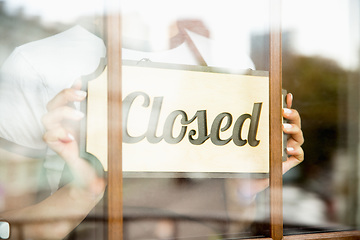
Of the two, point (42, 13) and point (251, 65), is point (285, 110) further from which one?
point (42, 13)

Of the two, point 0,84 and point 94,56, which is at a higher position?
point 94,56

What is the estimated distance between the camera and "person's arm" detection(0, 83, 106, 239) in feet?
4.57

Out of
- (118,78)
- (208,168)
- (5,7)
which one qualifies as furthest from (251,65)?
(5,7)

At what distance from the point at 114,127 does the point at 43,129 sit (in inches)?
9.9

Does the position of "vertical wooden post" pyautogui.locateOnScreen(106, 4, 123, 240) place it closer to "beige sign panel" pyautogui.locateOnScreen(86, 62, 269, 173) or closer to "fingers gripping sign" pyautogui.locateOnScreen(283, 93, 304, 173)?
"beige sign panel" pyautogui.locateOnScreen(86, 62, 269, 173)

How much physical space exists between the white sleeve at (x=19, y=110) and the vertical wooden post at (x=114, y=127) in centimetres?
25

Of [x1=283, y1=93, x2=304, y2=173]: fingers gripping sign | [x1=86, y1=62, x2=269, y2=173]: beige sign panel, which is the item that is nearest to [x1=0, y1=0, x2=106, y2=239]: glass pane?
[x1=86, y1=62, x2=269, y2=173]: beige sign panel

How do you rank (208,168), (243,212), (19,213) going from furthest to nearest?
(243,212) → (208,168) → (19,213)

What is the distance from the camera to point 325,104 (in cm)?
198

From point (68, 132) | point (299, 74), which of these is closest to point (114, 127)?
point (68, 132)

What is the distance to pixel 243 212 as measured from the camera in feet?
5.50

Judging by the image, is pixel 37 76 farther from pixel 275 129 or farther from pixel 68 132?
pixel 275 129

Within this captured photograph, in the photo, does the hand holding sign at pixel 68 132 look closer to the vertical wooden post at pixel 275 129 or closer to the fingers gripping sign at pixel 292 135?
the vertical wooden post at pixel 275 129

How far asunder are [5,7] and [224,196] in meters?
1.10
